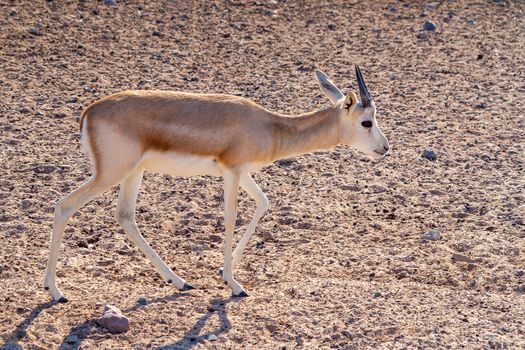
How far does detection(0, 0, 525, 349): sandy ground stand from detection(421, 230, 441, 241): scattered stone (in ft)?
0.19

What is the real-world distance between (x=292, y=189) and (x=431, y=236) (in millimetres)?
1746

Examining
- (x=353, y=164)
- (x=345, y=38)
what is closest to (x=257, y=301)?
(x=353, y=164)

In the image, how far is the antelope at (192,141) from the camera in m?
8.64

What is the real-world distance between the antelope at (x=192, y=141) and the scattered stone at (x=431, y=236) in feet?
3.30

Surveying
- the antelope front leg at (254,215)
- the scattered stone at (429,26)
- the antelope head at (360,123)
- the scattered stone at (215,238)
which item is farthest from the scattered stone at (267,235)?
the scattered stone at (429,26)

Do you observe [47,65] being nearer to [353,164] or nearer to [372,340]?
[353,164]

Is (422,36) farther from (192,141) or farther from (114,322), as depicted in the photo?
(114,322)

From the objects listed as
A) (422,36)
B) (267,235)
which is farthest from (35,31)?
(267,235)

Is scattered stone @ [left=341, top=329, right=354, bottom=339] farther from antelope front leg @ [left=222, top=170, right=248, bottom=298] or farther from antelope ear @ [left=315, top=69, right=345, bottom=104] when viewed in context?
antelope ear @ [left=315, top=69, right=345, bottom=104]

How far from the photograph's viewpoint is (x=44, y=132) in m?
12.3

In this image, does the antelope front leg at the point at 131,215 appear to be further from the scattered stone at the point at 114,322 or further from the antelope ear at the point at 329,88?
the antelope ear at the point at 329,88

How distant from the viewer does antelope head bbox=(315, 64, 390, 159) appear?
31.5 ft

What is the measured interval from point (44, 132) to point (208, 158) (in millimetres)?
3838

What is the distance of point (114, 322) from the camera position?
810 cm
